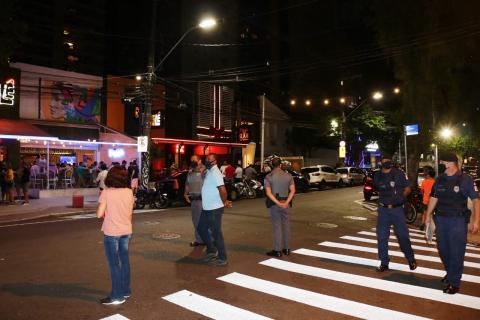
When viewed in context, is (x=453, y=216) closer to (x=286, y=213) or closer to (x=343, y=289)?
(x=343, y=289)

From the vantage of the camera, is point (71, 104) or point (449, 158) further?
point (71, 104)

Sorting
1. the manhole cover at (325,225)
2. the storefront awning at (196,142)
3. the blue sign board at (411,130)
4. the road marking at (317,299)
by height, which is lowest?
the road marking at (317,299)

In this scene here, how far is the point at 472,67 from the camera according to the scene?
2192 cm

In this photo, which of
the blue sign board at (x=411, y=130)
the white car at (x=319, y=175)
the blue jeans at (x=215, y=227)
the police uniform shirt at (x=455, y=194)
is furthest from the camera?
the white car at (x=319, y=175)

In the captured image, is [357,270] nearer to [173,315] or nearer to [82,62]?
[173,315]

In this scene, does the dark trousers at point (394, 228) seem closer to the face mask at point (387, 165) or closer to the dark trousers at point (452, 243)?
the face mask at point (387, 165)

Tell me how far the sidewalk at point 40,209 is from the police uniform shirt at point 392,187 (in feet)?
41.7

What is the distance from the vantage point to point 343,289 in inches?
273

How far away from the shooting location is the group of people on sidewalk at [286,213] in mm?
6164

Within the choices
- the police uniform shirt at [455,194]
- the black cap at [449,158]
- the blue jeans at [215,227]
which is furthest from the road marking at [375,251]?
the blue jeans at [215,227]

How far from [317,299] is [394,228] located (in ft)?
7.32

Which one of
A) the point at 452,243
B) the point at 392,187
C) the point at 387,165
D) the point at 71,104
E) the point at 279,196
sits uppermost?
the point at 71,104

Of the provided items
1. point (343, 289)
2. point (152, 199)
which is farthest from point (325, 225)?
point (152, 199)

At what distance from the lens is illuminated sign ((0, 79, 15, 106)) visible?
72.8 ft
